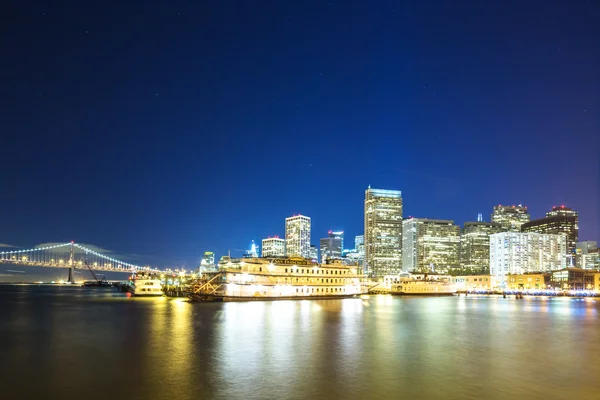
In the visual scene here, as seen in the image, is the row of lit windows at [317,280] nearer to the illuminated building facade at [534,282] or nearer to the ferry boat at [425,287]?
the ferry boat at [425,287]

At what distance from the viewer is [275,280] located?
92.8 metres

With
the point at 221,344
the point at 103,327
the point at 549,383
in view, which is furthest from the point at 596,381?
the point at 103,327

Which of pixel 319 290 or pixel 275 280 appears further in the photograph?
pixel 319 290

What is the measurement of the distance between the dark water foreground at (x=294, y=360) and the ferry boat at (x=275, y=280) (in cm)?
3177

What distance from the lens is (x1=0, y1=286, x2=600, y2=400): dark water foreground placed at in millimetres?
24875

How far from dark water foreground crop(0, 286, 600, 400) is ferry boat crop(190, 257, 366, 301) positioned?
3177cm

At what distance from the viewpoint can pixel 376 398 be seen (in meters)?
23.4

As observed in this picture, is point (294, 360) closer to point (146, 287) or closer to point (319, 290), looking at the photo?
point (319, 290)

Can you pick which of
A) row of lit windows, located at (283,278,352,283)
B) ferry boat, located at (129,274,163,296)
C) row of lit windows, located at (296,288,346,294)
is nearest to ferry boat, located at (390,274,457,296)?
row of lit windows, located at (283,278,352,283)

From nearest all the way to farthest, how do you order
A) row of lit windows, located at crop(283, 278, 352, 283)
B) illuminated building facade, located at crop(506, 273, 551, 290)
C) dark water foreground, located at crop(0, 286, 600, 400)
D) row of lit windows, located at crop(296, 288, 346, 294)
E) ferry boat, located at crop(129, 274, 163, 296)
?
dark water foreground, located at crop(0, 286, 600, 400) < row of lit windows, located at crop(283, 278, 352, 283) < row of lit windows, located at crop(296, 288, 346, 294) < ferry boat, located at crop(129, 274, 163, 296) < illuminated building facade, located at crop(506, 273, 551, 290)

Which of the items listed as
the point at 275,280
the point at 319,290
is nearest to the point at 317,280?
the point at 319,290

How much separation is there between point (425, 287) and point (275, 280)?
75659mm

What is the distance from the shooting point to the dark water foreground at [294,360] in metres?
24.9

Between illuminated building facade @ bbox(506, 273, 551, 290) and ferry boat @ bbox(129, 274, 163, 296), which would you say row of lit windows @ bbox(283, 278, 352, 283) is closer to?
ferry boat @ bbox(129, 274, 163, 296)
